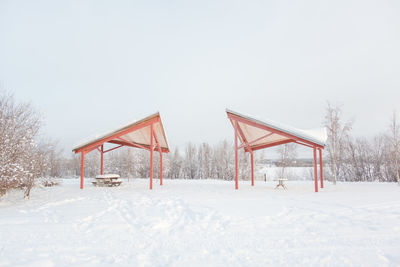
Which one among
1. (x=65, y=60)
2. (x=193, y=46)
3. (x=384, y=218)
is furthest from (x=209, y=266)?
(x=65, y=60)

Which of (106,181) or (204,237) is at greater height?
(204,237)

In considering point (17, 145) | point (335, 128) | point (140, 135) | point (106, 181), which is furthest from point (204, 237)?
point (335, 128)

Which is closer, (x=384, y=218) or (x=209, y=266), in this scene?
(x=209, y=266)

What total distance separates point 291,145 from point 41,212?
27.3 meters

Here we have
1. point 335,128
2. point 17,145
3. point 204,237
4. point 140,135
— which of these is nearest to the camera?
point 204,237

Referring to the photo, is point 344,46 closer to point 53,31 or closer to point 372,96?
point 372,96

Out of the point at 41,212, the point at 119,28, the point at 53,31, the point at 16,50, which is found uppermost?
the point at 119,28

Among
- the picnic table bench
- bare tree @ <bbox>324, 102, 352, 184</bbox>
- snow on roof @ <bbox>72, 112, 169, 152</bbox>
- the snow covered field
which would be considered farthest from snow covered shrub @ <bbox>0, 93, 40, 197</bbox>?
bare tree @ <bbox>324, 102, 352, 184</bbox>

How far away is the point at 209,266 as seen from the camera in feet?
7.06

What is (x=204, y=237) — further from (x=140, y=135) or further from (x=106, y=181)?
(x=140, y=135)

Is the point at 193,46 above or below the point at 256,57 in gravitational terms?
above

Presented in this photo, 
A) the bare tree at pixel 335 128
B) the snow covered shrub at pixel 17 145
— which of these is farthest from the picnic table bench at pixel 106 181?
the bare tree at pixel 335 128

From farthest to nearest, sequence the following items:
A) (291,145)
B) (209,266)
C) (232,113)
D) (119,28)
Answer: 1. (291,145)
2. (119,28)
3. (232,113)
4. (209,266)

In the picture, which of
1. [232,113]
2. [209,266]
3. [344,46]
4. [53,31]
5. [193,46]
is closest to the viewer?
[209,266]
